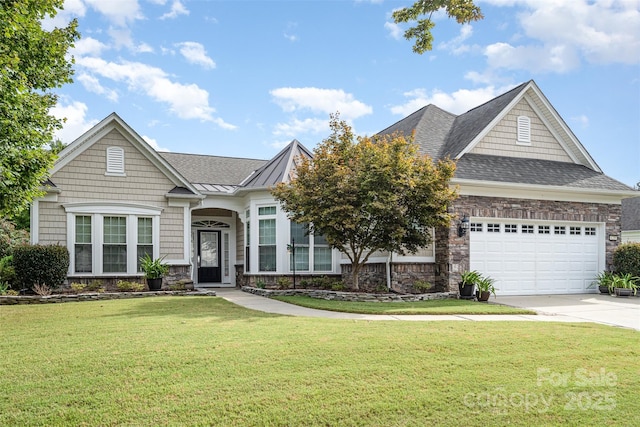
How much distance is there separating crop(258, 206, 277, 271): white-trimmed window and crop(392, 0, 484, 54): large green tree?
8.27 meters

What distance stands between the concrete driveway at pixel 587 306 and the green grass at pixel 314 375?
6.18 ft

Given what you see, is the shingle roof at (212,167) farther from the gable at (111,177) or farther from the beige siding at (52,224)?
the beige siding at (52,224)

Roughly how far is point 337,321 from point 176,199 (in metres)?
8.76

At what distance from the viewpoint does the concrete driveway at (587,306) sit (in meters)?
9.92

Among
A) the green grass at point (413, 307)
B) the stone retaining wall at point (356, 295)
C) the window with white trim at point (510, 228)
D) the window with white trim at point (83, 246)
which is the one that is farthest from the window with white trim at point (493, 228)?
the window with white trim at point (83, 246)

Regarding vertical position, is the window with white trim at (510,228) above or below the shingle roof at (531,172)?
below

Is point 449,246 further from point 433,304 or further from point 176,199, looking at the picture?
point 176,199

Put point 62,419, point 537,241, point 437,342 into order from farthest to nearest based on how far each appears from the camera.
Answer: point 537,241 < point 437,342 < point 62,419

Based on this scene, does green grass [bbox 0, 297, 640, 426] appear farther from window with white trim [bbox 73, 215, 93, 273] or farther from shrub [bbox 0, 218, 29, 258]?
shrub [bbox 0, 218, 29, 258]

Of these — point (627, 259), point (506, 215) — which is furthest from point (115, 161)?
point (627, 259)

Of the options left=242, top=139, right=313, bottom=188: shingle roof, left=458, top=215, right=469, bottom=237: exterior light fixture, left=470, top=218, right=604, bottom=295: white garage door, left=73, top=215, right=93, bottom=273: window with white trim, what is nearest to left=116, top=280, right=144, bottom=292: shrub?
left=73, top=215, right=93, bottom=273: window with white trim

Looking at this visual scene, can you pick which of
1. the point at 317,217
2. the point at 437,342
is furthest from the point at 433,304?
the point at 437,342

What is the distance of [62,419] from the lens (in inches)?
166

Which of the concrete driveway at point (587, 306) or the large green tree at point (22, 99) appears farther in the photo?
the concrete driveway at point (587, 306)
